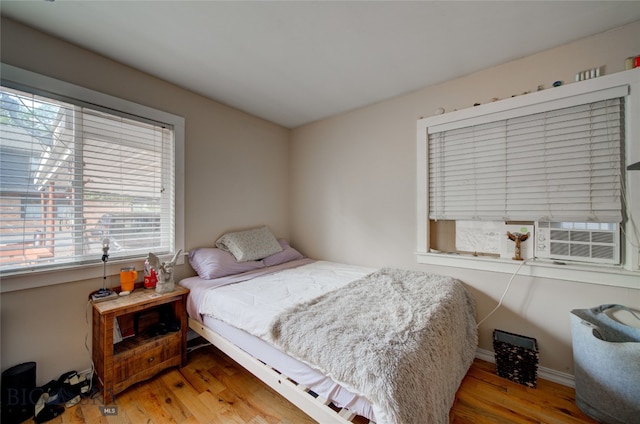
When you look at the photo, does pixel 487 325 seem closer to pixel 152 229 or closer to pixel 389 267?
pixel 389 267

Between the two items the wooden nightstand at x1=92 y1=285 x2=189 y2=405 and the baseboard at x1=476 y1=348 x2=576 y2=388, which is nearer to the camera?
the wooden nightstand at x1=92 y1=285 x2=189 y2=405

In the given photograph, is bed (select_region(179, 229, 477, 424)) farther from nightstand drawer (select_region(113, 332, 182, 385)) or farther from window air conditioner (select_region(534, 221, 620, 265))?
window air conditioner (select_region(534, 221, 620, 265))

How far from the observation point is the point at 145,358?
5.68ft

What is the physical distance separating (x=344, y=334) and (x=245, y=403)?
39.0 inches

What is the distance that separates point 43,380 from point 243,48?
2.66 meters

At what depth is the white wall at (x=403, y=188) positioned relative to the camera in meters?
1.71

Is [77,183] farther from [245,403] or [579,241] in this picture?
[579,241]

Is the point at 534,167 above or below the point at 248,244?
above

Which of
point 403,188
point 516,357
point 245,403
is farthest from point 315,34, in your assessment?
point 516,357

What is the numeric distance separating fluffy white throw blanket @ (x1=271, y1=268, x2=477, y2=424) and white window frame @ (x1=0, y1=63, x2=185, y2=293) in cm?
151

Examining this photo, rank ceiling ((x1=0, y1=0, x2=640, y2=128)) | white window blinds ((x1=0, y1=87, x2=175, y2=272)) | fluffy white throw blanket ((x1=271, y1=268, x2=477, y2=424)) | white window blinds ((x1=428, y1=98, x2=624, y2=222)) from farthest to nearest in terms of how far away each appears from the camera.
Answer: white window blinds ((x1=428, y1=98, x2=624, y2=222))
white window blinds ((x1=0, y1=87, x2=175, y2=272))
ceiling ((x1=0, y1=0, x2=640, y2=128))
fluffy white throw blanket ((x1=271, y1=268, x2=477, y2=424))

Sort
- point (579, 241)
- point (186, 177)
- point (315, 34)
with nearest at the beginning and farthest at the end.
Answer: point (315, 34) → point (579, 241) → point (186, 177)

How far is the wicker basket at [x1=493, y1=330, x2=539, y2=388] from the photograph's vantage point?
1703mm

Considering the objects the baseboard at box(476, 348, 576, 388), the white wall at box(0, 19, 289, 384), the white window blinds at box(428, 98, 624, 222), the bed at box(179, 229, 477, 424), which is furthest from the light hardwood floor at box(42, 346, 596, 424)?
A: the white window blinds at box(428, 98, 624, 222)
